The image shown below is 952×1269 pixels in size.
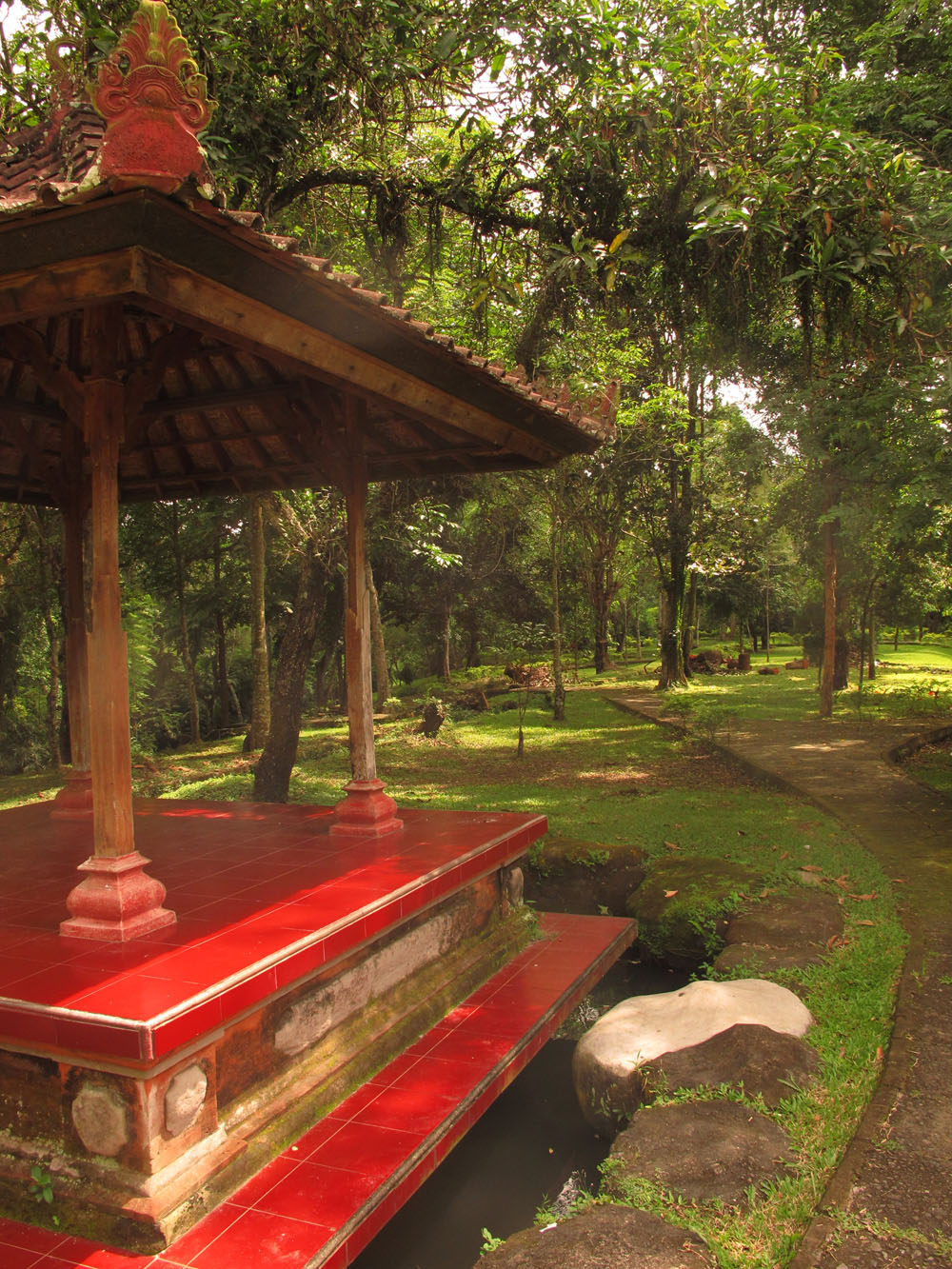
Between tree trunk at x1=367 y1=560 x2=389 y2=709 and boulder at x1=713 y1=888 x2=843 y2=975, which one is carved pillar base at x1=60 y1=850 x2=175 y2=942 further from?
tree trunk at x1=367 y1=560 x2=389 y2=709

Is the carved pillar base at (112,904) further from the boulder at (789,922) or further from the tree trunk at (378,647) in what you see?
the tree trunk at (378,647)

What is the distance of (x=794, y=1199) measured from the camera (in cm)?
322

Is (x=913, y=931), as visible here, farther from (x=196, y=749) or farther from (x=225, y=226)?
(x=196, y=749)

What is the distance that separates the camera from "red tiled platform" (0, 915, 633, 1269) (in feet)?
9.82

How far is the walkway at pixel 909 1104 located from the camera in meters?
3.06

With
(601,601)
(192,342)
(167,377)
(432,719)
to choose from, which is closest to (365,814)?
(192,342)

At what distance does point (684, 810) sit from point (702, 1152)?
6787 millimetres

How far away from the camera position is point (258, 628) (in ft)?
47.6

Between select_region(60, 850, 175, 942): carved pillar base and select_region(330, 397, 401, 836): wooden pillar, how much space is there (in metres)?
1.83

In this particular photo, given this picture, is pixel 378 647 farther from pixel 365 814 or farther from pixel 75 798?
pixel 365 814

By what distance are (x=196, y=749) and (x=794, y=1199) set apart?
16.4m

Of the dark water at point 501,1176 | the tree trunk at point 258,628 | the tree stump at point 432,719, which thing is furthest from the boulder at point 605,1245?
the tree stump at point 432,719

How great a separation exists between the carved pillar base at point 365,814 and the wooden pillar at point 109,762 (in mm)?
1735

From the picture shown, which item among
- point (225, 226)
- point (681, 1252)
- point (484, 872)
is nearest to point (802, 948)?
point (484, 872)
